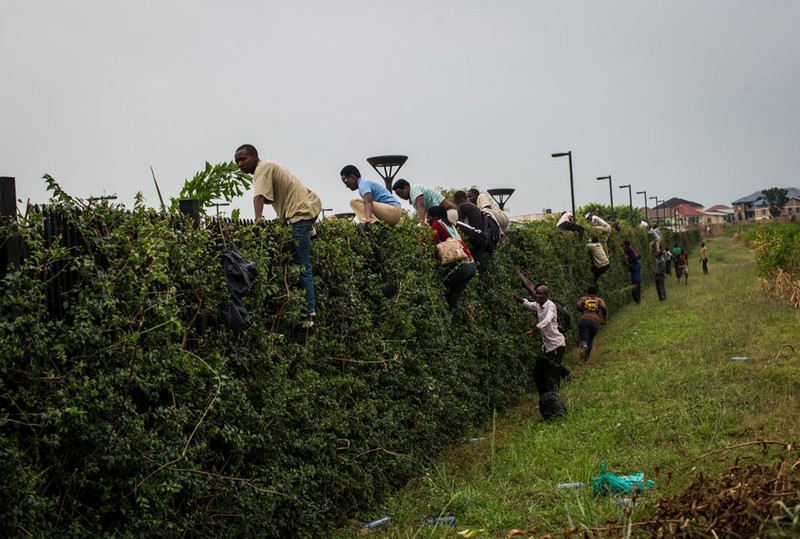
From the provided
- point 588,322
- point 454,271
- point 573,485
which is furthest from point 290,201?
point 588,322

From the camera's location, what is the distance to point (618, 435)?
32.9 ft

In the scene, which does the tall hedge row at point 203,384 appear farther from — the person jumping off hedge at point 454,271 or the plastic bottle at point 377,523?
the person jumping off hedge at point 454,271

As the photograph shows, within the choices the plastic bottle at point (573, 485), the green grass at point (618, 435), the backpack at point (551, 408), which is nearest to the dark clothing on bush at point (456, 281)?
the backpack at point (551, 408)

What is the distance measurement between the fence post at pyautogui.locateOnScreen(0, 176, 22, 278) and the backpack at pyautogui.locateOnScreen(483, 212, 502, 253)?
878 cm

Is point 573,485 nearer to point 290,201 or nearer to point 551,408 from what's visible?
point 290,201

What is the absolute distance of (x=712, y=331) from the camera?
18844 millimetres

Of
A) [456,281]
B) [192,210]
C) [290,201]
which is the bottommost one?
[456,281]

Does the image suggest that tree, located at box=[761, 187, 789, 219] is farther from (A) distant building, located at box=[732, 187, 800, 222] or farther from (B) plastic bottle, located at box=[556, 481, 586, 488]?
(B) plastic bottle, located at box=[556, 481, 586, 488]

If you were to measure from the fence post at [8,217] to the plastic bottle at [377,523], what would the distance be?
4.08 metres

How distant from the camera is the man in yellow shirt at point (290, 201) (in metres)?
7.31

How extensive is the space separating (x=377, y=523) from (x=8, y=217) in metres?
4.34

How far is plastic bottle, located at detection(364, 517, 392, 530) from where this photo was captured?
739cm

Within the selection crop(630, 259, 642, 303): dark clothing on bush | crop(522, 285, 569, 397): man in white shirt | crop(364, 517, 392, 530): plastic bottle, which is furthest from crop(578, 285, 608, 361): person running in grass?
crop(630, 259, 642, 303): dark clothing on bush

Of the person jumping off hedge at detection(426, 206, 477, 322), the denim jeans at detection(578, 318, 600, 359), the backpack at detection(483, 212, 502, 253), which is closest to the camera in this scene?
the person jumping off hedge at detection(426, 206, 477, 322)
